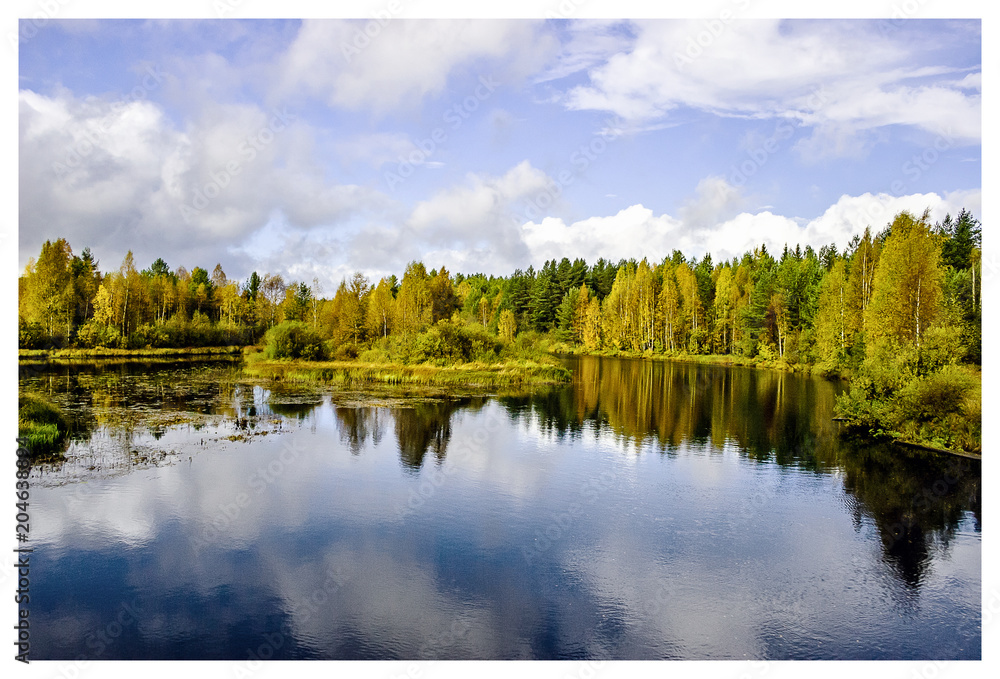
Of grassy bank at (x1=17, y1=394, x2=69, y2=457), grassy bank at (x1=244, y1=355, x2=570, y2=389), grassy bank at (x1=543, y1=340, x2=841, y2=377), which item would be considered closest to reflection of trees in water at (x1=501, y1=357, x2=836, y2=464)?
grassy bank at (x1=244, y1=355, x2=570, y2=389)

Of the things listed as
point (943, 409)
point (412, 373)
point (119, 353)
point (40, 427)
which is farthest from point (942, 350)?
point (119, 353)

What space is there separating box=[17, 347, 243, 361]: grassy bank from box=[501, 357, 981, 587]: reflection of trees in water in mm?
34713

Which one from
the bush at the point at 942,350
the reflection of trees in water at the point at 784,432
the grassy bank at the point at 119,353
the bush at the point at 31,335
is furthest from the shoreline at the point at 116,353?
the bush at the point at 942,350

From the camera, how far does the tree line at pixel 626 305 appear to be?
31.5 metres

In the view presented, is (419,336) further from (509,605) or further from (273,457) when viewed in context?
(509,605)

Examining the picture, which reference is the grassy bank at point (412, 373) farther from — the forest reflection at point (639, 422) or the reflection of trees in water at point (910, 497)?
the reflection of trees in water at point (910, 497)

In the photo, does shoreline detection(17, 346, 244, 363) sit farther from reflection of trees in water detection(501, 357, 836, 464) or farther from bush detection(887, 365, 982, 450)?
bush detection(887, 365, 982, 450)

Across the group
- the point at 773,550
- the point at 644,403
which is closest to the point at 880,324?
the point at 644,403

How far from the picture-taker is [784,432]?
23.8 metres

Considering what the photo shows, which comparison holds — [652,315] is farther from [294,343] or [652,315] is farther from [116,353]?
[116,353]

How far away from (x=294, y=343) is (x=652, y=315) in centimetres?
3769

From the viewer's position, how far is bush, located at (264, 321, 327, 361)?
45219mm

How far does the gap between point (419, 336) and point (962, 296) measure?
29.3 meters

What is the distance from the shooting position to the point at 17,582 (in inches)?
400
